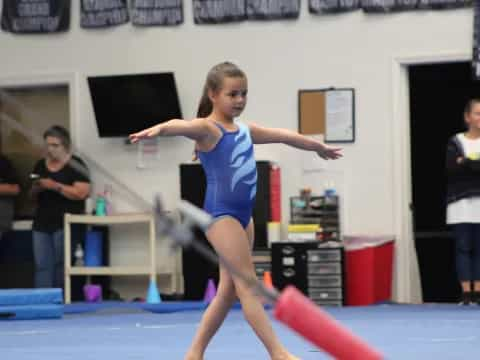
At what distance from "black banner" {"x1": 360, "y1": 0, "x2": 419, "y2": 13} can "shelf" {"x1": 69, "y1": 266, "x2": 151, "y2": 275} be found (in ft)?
11.1

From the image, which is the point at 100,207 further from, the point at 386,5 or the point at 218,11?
the point at 386,5

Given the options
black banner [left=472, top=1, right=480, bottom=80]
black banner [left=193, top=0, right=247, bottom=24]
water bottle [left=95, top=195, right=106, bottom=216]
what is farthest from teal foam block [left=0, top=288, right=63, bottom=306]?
black banner [left=472, top=1, right=480, bottom=80]

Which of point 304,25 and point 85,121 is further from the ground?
point 304,25

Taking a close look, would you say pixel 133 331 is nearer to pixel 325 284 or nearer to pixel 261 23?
pixel 325 284

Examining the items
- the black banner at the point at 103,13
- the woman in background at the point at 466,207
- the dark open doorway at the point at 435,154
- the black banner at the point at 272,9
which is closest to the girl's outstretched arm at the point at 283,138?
the woman in background at the point at 466,207

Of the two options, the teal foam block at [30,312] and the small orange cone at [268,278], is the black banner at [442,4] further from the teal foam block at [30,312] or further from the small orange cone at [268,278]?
the teal foam block at [30,312]

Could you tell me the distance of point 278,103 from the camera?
11.4 metres

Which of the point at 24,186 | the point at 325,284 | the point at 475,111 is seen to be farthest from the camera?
the point at 24,186

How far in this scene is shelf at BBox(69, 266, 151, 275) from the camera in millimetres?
11188

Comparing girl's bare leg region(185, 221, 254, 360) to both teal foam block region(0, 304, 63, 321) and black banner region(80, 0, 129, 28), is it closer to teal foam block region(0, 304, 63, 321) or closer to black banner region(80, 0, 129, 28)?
teal foam block region(0, 304, 63, 321)

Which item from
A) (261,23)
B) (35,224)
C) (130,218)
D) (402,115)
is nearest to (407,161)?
(402,115)

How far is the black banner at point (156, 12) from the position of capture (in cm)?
1166

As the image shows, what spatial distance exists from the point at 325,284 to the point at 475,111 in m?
2.19

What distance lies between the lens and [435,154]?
12836 mm
